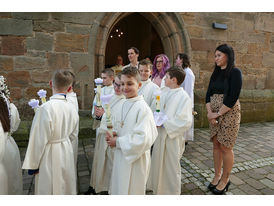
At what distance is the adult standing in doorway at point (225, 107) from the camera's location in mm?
2334

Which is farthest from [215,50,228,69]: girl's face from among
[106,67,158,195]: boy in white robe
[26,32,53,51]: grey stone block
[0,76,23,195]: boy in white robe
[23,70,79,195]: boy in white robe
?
[26,32,53,51]: grey stone block

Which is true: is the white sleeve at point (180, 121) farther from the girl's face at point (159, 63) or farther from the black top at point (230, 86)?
the girl's face at point (159, 63)

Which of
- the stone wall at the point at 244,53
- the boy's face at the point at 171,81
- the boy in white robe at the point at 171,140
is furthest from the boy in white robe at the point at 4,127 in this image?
→ the stone wall at the point at 244,53

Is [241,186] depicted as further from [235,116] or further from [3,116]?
[3,116]

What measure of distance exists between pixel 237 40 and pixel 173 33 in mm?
2299

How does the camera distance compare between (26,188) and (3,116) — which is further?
(26,188)

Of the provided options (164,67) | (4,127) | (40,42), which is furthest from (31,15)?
(4,127)

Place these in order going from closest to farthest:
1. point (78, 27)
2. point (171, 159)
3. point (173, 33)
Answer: point (171, 159) → point (78, 27) → point (173, 33)

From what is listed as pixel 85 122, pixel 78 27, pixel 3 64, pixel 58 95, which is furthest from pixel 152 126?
pixel 3 64

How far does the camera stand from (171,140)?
2328 millimetres

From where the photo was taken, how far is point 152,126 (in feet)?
5.76

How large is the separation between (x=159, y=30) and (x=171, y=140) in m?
4.02

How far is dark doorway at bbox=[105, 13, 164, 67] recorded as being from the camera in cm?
1012

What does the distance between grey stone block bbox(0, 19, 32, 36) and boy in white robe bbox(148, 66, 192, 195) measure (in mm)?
3370
